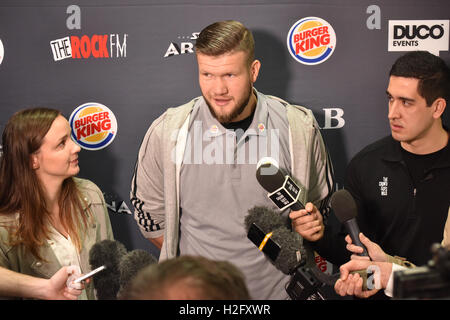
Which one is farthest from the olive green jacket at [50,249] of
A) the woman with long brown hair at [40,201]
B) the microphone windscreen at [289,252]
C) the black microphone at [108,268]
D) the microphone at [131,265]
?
the microphone windscreen at [289,252]

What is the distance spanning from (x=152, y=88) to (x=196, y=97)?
0.25 metres

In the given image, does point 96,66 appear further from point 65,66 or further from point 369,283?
point 369,283

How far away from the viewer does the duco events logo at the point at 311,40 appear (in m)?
2.56

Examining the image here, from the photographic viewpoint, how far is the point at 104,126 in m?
2.71

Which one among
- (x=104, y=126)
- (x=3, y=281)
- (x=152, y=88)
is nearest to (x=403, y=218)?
(x=152, y=88)

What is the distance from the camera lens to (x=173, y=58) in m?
2.63

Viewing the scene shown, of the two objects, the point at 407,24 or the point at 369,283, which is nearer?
the point at 369,283

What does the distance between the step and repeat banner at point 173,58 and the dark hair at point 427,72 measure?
170mm

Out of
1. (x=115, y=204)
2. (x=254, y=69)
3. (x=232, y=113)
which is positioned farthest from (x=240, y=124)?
(x=115, y=204)

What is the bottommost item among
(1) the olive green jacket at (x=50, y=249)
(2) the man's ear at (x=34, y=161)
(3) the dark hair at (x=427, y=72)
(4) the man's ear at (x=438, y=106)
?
(1) the olive green jacket at (x=50, y=249)

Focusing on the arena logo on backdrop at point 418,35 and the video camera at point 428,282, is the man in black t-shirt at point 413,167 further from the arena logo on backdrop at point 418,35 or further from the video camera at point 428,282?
the video camera at point 428,282

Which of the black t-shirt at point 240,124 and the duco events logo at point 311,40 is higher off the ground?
the duco events logo at point 311,40

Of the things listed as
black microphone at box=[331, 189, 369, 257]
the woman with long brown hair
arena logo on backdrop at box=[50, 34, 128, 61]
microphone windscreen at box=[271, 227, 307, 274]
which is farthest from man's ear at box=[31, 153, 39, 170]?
black microphone at box=[331, 189, 369, 257]

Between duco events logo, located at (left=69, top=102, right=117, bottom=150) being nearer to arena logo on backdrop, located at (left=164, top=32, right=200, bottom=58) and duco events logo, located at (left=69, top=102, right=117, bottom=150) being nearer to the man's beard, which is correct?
arena logo on backdrop, located at (left=164, top=32, right=200, bottom=58)
